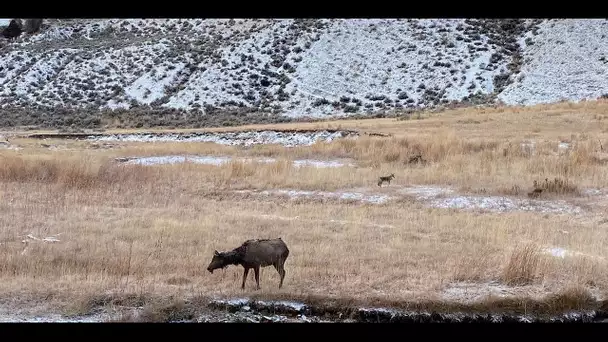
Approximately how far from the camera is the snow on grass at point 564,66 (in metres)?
45.1

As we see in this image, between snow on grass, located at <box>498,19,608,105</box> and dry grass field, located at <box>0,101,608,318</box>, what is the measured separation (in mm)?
20167

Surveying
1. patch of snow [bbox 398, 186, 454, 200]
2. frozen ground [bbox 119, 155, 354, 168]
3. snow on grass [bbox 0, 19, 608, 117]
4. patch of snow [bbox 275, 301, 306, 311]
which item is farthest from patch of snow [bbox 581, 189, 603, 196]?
snow on grass [bbox 0, 19, 608, 117]

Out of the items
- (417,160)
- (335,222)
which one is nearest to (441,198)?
(335,222)

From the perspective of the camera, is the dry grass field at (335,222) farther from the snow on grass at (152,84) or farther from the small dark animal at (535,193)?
the snow on grass at (152,84)

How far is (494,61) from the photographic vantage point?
5253 cm

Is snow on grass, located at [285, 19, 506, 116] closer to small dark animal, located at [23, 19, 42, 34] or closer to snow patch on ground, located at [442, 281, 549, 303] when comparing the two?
small dark animal, located at [23, 19, 42, 34]

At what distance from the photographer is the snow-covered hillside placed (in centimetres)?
4750

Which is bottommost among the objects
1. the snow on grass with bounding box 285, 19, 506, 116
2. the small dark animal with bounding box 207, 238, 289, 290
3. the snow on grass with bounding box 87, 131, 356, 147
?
the snow on grass with bounding box 87, 131, 356, 147

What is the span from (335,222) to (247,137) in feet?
60.4

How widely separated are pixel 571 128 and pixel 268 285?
2431 centimetres

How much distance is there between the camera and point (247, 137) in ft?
104

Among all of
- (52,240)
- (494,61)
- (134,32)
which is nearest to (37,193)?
(52,240)
